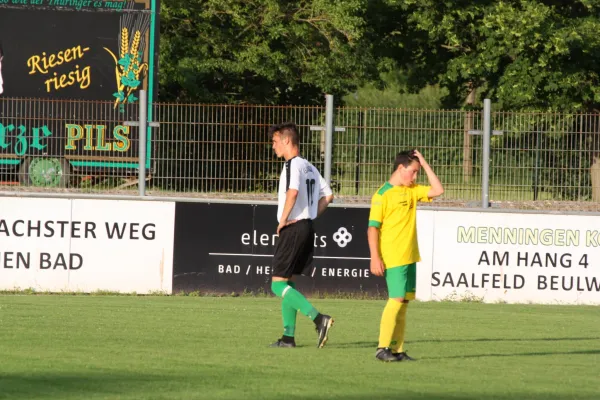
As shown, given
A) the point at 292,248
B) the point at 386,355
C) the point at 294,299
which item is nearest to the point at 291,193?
the point at 292,248

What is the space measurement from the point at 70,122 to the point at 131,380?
30.6ft

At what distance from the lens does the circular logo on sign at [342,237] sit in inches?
617

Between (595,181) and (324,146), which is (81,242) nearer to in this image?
(324,146)

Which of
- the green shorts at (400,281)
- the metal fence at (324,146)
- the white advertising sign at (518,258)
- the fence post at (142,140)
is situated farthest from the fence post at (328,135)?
the green shorts at (400,281)

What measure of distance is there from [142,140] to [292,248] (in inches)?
268

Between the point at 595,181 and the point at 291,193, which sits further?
the point at 595,181

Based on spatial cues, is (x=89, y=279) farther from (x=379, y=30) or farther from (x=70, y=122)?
(x=379, y=30)

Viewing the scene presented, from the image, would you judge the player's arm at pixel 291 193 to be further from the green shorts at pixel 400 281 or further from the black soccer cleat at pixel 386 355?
the black soccer cleat at pixel 386 355

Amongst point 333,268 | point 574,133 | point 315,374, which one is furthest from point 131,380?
point 574,133

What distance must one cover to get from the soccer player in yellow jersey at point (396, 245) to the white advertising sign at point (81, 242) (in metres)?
7.41

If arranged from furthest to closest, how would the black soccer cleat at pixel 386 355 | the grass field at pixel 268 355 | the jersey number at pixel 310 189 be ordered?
the jersey number at pixel 310 189 < the black soccer cleat at pixel 386 355 < the grass field at pixel 268 355

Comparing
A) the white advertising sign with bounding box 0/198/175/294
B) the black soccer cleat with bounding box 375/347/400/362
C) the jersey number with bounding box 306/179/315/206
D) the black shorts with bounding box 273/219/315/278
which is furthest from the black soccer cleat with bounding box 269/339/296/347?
the white advertising sign with bounding box 0/198/175/294

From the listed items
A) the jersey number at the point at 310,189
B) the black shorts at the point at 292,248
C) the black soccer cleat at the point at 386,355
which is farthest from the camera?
the jersey number at the point at 310,189

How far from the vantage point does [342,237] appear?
15688mm
